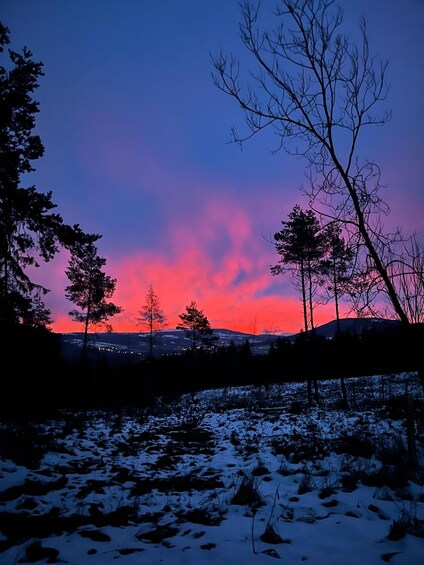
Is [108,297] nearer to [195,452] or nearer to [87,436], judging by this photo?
[87,436]

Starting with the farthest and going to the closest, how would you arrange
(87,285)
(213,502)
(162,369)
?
1. (162,369)
2. (87,285)
3. (213,502)

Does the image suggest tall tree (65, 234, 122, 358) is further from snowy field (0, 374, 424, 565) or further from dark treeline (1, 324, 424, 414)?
snowy field (0, 374, 424, 565)

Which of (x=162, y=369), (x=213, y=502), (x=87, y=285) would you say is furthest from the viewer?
(x=162, y=369)

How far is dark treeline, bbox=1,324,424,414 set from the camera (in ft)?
41.5

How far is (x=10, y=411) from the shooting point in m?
10.8

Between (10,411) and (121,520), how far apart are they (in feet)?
32.4

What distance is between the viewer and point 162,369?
45.6 metres

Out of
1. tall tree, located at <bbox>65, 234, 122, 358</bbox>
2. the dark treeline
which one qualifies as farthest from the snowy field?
tall tree, located at <bbox>65, 234, 122, 358</bbox>

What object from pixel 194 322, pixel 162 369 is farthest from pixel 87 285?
pixel 162 369

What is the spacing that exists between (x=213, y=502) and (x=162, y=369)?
43.5 m

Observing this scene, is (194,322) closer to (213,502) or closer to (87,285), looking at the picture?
(87,285)

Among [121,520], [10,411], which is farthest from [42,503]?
[10,411]

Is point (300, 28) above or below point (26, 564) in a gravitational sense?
above

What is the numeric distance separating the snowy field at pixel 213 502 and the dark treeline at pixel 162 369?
2362 millimetres
